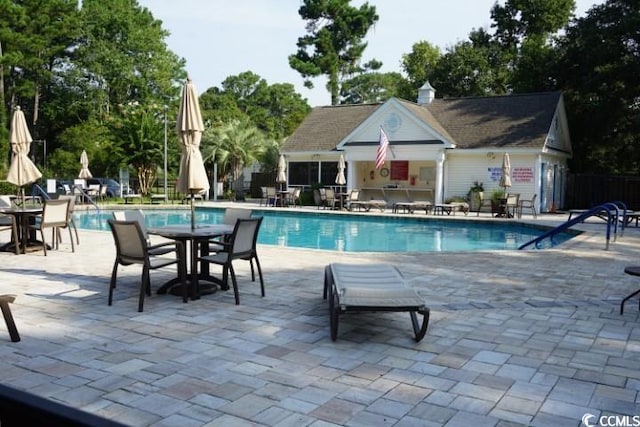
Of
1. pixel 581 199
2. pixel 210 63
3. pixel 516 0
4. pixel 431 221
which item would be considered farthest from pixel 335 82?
pixel 431 221

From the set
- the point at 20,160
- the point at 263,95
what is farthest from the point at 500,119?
the point at 263,95

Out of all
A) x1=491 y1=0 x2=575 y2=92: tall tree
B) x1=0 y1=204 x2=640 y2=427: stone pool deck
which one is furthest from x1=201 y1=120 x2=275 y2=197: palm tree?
x1=0 y1=204 x2=640 y2=427: stone pool deck

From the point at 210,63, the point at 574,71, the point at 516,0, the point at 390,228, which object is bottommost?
the point at 390,228

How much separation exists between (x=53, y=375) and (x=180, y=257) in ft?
7.86

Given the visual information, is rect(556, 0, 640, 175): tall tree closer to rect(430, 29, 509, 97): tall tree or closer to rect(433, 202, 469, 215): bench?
rect(430, 29, 509, 97): tall tree

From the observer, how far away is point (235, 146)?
91.6ft

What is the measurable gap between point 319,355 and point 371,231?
12222 mm

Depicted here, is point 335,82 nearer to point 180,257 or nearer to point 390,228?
point 390,228

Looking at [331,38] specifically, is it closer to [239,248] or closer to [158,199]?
[158,199]

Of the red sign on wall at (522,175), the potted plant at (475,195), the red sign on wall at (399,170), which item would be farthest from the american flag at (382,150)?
the red sign on wall at (522,175)

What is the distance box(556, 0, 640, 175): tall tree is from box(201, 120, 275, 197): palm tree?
15.8 metres

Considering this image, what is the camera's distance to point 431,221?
17906 mm

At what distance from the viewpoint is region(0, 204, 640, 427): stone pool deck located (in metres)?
3.23

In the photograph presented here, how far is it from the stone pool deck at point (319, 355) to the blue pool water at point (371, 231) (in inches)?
236
